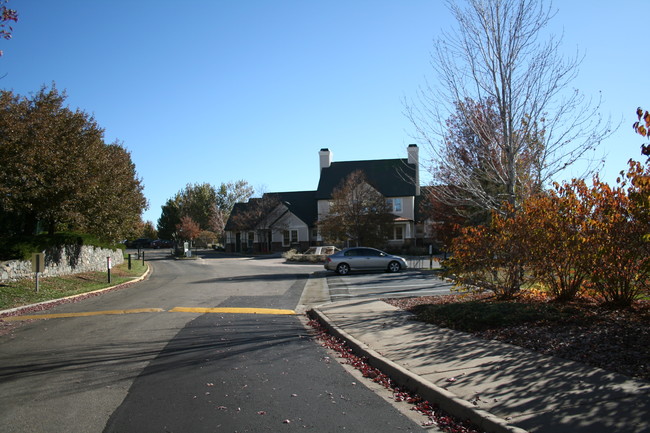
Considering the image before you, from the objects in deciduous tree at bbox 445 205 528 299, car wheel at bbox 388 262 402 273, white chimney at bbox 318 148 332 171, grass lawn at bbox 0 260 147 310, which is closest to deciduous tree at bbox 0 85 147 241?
grass lawn at bbox 0 260 147 310

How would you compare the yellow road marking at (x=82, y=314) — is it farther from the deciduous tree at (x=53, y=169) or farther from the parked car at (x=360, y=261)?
the parked car at (x=360, y=261)

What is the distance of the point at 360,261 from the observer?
25734 millimetres

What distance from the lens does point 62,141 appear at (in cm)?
2084

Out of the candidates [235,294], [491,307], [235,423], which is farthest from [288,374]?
[235,294]

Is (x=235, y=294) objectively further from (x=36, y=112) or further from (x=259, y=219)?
(x=259, y=219)

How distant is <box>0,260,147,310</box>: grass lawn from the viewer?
51.2 ft

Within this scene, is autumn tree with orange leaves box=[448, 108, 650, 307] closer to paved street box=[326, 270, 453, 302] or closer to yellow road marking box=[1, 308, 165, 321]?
paved street box=[326, 270, 453, 302]

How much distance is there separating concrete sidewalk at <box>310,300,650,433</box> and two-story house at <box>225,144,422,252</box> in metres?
43.9

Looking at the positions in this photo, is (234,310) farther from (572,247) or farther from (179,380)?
(572,247)

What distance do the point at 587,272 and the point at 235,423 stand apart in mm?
7272

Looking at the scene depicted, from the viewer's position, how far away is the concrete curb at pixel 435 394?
441 centimetres

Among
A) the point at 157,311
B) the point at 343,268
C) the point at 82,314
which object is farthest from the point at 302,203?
the point at 82,314

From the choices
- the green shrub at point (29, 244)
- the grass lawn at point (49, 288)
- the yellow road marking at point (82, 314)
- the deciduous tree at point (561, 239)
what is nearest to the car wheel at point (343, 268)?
the grass lawn at point (49, 288)

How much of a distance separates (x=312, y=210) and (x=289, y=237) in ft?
14.0
